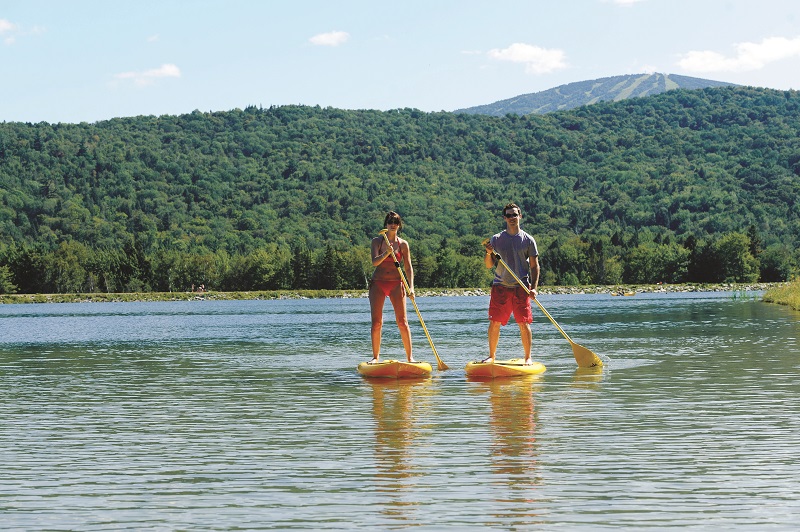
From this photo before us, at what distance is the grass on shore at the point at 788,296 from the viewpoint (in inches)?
2005

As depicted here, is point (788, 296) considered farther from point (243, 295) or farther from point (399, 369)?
point (243, 295)

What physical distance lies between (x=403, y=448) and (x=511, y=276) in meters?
6.81

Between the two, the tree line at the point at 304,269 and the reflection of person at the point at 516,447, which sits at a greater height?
the tree line at the point at 304,269

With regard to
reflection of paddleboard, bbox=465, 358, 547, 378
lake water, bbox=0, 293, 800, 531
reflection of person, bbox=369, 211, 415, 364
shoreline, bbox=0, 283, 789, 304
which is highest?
reflection of person, bbox=369, 211, 415, 364

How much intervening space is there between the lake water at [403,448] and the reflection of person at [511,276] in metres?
0.95

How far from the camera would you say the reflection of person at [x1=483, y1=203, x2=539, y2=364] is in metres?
16.6

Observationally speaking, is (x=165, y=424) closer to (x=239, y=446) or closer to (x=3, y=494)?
(x=239, y=446)

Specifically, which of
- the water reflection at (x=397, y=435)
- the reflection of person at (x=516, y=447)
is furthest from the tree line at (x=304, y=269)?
the reflection of person at (x=516, y=447)

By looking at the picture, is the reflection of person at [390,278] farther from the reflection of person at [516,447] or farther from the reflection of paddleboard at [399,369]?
the reflection of person at [516,447]

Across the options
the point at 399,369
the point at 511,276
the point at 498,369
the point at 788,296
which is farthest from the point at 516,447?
the point at 788,296

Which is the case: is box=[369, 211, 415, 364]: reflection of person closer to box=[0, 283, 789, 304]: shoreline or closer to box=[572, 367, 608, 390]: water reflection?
box=[572, 367, 608, 390]: water reflection

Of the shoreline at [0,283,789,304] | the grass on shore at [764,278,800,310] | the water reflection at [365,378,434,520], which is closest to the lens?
the water reflection at [365,378,434,520]

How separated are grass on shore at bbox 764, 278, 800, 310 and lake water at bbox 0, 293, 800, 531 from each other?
1303 inches

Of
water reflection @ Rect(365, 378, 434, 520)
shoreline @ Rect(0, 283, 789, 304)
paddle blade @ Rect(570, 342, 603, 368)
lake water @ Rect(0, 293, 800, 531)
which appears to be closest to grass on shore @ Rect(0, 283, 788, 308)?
shoreline @ Rect(0, 283, 789, 304)
